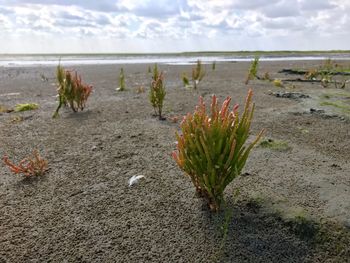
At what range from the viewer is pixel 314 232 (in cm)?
270

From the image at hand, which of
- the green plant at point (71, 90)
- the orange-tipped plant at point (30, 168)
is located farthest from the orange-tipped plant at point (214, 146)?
the green plant at point (71, 90)

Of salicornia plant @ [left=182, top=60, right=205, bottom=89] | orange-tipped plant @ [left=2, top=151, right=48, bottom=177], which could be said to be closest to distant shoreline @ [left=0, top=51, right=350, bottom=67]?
salicornia plant @ [left=182, top=60, right=205, bottom=89]

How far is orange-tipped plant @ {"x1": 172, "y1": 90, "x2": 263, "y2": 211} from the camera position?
9.46ft

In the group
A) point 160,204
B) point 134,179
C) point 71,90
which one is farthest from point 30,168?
point 71,90

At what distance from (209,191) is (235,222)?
30cm

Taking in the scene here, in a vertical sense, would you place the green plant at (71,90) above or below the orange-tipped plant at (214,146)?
below

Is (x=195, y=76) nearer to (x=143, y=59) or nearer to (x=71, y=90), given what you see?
(x=71, y=90)

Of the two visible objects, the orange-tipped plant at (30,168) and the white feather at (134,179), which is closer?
the white feather at (134,179)

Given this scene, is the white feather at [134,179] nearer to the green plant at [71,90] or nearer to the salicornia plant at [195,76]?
the green plant at [71,90]

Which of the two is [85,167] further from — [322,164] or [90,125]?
[322,164]

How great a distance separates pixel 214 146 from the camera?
291 cm

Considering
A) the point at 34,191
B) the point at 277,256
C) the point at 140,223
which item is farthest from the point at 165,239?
the point at 34,191

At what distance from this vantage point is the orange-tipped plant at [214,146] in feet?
9.46

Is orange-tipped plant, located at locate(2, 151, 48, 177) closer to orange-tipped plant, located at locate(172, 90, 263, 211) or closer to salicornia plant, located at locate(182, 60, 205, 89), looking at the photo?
orange-tipped plant, located at locate(172, 90, 263, 211)
